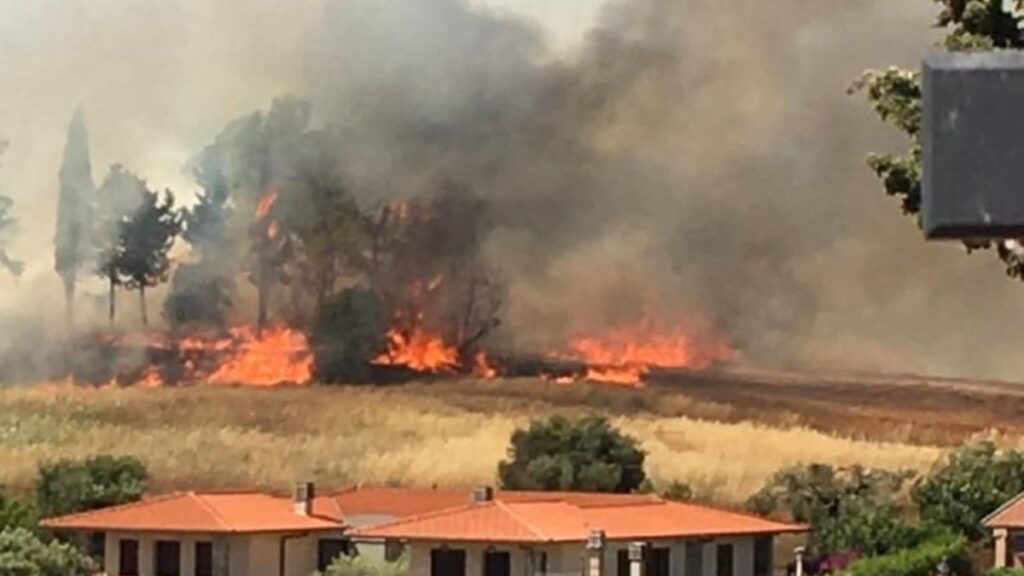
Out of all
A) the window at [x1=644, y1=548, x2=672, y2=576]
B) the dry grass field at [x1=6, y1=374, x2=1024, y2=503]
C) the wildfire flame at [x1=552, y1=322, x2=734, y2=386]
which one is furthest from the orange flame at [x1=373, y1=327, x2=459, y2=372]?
the window at [x1=644, y1=548, x2=672, y2=576]

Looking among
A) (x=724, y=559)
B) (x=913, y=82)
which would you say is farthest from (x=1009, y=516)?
(x=913, y=82)

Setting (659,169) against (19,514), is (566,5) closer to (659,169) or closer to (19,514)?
(659,169)

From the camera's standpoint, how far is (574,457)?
83.7 feet

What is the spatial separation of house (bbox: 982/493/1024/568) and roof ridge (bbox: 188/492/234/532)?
305 inches

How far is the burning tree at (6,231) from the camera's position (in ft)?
87.5

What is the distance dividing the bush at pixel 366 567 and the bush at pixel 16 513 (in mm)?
3829

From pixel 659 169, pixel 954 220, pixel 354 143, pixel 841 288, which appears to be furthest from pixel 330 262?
pixel 954 220

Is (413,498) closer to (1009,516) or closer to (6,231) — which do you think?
(6,231)

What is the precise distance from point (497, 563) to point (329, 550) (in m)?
2.54

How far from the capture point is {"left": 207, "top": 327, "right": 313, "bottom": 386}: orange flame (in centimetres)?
2633

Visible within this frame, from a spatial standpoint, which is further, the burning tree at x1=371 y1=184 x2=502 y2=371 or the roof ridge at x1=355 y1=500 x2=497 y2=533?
the burning tree at x1=371 y1=184 x2=502 y2=371

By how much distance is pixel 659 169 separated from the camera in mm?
26328

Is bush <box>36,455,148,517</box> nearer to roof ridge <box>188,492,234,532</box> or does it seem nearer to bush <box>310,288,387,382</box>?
roof ridge <box>188,492,234,532</box>

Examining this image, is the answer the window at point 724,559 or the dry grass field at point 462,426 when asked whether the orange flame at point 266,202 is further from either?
the window at point 724,559
